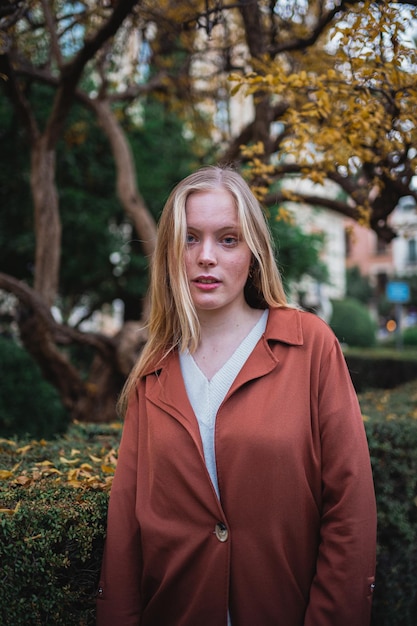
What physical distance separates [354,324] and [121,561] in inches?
790

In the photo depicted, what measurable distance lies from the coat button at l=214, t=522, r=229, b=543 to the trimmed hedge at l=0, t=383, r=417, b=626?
52cm

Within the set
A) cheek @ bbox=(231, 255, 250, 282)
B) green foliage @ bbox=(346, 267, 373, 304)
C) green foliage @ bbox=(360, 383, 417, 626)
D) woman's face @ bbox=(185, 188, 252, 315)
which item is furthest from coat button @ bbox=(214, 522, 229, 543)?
green foliage @ bbox=(346, 267, 373, 304)

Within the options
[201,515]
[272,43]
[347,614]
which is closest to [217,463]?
[201,515]

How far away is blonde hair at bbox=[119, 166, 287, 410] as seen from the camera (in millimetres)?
2207

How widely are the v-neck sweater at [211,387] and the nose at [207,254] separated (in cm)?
30

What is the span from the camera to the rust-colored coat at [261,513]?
6.30ft

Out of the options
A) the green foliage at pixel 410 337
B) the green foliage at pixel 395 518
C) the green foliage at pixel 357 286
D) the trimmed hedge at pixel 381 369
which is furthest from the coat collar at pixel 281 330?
the green foliage at pixel 357 286

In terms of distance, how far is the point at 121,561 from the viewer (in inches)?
81.6

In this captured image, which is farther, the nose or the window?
the window

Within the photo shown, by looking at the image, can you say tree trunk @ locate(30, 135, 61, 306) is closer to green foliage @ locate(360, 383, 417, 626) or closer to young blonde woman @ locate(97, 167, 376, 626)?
green foliage @ locate(360, 383, 417, 626)

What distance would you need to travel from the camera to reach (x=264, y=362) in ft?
6.84

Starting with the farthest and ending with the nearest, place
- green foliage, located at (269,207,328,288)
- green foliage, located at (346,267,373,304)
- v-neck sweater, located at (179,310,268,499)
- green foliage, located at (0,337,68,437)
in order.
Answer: green foliage, located at (346,267,373,304) < green foliage, located at (269,207,328,288) < green foliage, located at (0,337,68,437) < v-neck sweater, located at (179,310,268,499)

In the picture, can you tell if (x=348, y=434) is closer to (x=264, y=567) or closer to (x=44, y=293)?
(x=264, y=567)

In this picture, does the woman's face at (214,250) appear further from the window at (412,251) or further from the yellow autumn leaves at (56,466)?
the window at (412,251)
